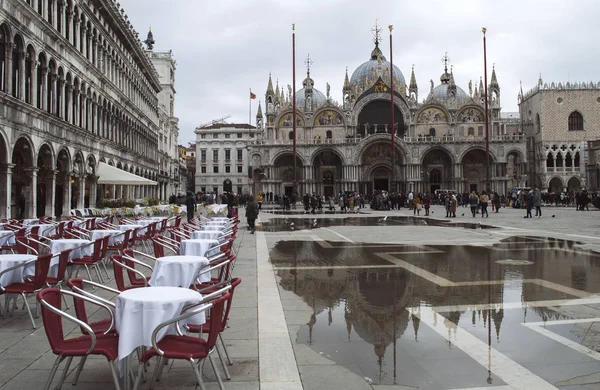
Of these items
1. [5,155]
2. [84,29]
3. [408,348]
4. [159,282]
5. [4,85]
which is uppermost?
[84,29]

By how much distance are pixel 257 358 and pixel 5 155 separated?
17.6m

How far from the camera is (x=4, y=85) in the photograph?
18516 millimetres

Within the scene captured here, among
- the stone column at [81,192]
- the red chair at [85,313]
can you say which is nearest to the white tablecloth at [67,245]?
the red chair at [85,313]

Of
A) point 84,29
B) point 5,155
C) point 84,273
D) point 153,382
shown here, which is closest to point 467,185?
point 84,29

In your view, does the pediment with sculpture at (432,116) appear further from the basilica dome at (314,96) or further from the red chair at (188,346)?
the red chair at (188,346)

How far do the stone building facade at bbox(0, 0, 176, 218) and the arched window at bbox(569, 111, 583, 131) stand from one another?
191ft

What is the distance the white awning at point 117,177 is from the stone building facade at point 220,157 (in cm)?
5984

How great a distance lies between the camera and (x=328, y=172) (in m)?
65.2

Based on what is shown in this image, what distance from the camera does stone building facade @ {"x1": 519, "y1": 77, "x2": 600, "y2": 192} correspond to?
66.8 metres

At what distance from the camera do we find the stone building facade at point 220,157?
89.9 meters

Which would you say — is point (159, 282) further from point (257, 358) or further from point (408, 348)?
point (408, 348)

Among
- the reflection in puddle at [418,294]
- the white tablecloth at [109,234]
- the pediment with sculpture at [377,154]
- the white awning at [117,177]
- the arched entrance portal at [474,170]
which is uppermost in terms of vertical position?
the pediment with sculpture at [377,154]

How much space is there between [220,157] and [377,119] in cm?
3646

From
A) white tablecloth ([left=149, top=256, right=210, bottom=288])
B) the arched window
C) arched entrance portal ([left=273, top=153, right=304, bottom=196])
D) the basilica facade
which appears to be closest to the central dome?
the basilica facade
